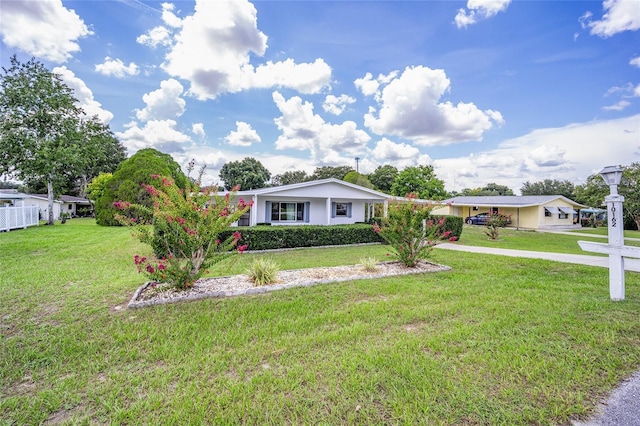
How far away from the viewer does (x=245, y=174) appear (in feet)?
132

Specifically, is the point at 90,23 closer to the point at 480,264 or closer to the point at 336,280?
the point at 336,280

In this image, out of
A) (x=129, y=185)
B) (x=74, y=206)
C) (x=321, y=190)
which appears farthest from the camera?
(x=74, y=206)

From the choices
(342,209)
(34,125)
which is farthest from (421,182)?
(34,125)

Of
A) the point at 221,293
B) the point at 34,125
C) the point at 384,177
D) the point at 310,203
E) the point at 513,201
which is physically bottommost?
the point at 221,293

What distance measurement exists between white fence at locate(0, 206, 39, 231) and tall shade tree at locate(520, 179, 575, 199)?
61.8 meters

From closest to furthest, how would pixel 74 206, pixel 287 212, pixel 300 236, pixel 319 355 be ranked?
pixel 319 355, pixel 300 236, pixel 287 212, pixel 74 206

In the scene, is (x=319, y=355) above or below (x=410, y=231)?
below

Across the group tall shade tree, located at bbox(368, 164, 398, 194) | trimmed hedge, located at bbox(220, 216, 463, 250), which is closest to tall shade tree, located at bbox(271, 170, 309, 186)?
tall shade tree, located at bbox(368, 164, 398, 194)

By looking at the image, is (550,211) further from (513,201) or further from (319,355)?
(319,355)

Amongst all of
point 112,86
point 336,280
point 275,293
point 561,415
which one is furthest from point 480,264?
point 112,86

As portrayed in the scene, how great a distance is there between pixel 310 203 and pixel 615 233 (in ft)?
47.2

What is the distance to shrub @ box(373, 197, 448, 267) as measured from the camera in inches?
301

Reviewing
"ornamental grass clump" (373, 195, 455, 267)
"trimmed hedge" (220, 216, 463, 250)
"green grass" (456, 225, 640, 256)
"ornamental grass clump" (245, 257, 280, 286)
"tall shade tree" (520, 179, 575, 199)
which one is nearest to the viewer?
"ornamental grass clump" (245, 257, 280, 286)

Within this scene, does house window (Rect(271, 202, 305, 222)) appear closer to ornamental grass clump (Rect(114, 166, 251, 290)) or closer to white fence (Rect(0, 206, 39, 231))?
ornamental grass clump (Rect(114, 166, 251, 290))
